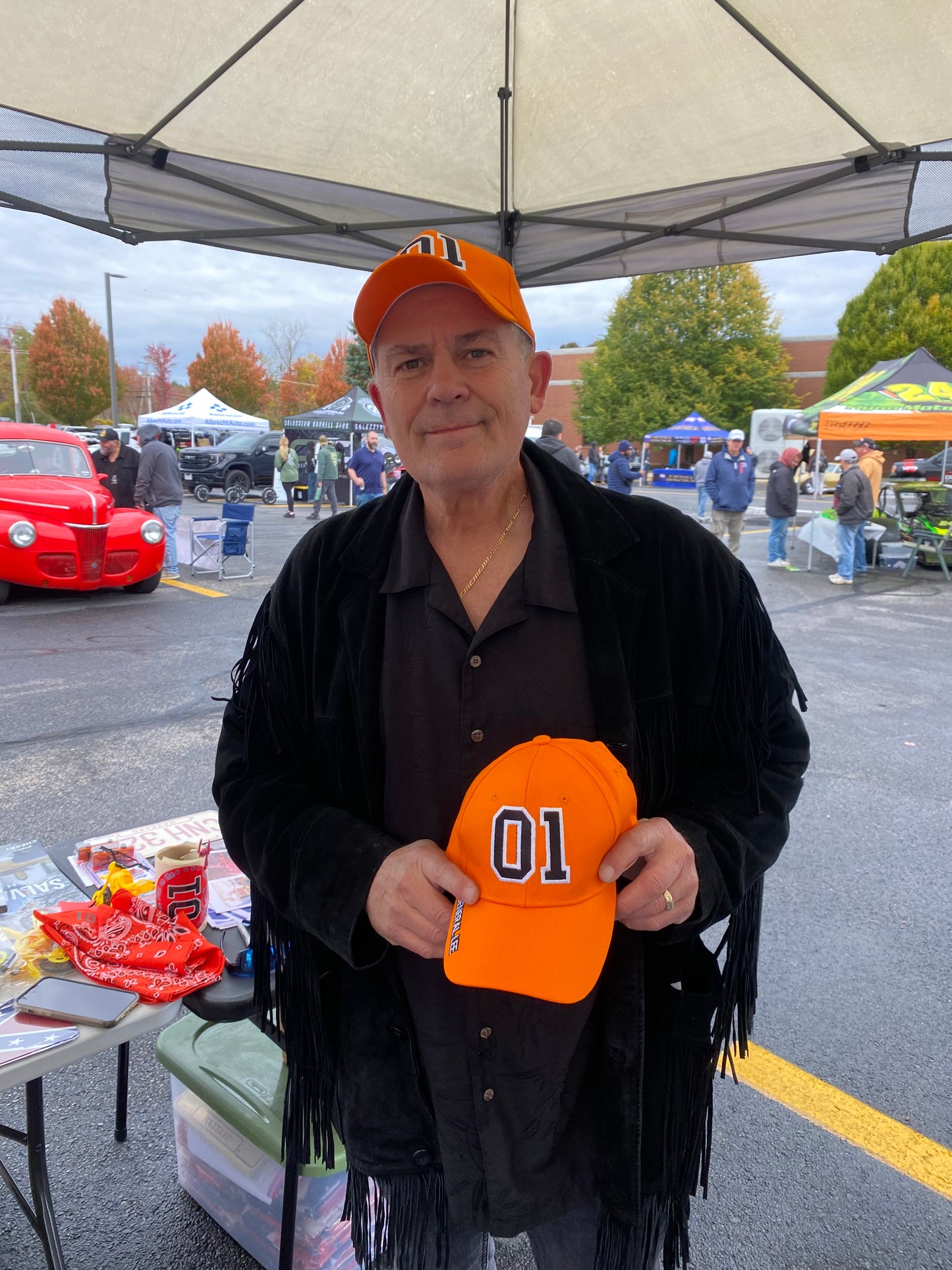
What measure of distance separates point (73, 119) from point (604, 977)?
228cm

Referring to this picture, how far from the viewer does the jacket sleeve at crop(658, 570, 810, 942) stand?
3.92 ft

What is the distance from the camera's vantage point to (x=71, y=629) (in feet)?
25.4

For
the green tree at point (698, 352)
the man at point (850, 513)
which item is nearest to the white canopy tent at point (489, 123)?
the man at point (850, 513)

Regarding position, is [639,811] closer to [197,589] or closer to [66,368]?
[197,589]

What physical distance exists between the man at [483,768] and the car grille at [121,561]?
823 cm

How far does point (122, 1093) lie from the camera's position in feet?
7.14

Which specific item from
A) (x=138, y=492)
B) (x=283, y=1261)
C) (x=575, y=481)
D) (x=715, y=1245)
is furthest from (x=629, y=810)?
(x=138, y=492)

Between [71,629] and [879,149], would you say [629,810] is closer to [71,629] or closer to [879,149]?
[879,149]

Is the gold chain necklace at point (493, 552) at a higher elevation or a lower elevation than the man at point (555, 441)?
lower

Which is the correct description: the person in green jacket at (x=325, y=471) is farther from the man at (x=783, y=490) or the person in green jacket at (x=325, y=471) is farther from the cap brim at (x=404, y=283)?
the cap brim at (x=404, y=283)

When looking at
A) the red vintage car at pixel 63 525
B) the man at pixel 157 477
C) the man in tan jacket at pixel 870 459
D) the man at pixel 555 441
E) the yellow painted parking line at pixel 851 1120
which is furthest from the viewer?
the man in tan jacket at pixel 870 459

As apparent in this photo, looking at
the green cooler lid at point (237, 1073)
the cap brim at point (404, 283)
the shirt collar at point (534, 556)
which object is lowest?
the green cooler lid at point (237, 1073)

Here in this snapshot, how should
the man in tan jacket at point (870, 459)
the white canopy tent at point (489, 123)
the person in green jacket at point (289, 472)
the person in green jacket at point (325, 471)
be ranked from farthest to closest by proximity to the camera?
the person in green jacket at point (289, 472) < the person in green jacket at point (325, 471) < the man in tan jacket at point (870, 459) < the white canopy tent at point (489, 123)

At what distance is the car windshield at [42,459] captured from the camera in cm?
884
